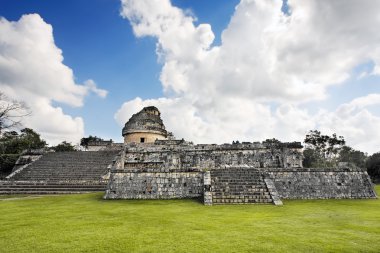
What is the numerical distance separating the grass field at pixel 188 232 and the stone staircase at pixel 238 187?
2821mm

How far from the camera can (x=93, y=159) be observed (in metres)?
22.5

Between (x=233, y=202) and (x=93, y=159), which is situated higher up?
(x=93, y=159)

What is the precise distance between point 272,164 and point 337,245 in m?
16.8

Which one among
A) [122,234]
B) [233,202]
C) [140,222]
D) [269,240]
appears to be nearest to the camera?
[269,240]

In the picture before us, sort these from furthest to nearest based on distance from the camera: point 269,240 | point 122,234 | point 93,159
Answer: point 93,159
point 122,234
point 269,240

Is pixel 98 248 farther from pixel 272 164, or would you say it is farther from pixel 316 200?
pixel 272 164

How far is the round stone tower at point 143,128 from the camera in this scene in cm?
2884

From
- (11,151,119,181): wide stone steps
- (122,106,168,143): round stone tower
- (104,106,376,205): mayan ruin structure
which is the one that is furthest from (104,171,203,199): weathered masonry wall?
(122,106,168,143): round stone tower

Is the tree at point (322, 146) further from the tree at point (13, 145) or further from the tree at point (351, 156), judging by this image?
the tree at point (13, 145)

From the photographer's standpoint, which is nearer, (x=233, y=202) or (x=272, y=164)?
(x=233, y=202)

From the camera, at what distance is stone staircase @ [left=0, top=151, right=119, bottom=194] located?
16453 mm

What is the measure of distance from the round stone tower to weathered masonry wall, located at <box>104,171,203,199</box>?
15.2 metres

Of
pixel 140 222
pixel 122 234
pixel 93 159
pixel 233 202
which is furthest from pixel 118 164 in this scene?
pixel 122 234

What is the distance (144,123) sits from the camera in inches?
1156
